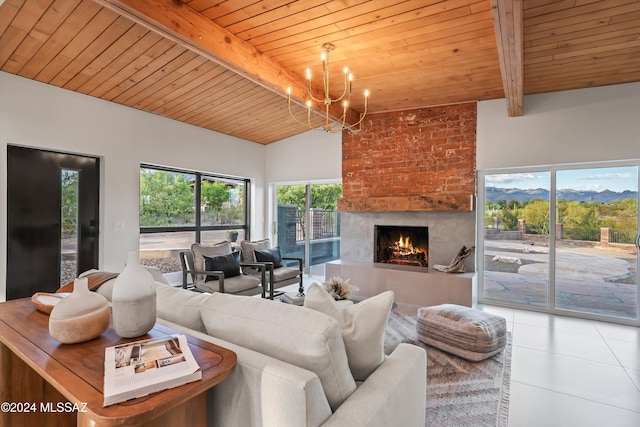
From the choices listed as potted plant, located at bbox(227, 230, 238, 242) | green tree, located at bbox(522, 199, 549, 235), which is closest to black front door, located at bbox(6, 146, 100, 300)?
potted plant, located at bbox(227, 230, 238, 242)

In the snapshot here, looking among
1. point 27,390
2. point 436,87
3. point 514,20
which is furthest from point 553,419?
point 436,87

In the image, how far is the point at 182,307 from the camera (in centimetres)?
153

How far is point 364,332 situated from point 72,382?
1.00 meters

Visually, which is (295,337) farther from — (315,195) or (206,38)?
(315,195)

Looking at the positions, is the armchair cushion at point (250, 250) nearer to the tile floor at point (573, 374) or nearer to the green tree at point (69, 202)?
the green tree at point (69, 202)

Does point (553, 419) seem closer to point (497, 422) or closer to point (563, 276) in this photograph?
point (497, 422)

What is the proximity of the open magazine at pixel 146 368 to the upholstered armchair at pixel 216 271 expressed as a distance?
2.71m

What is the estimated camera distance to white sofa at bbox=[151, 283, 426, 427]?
102cm

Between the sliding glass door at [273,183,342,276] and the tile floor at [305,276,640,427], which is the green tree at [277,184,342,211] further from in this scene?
the tile floor at [305,276,640,427]

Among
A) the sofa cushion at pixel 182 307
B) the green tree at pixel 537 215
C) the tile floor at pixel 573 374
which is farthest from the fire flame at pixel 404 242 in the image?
the sofa cushion at pixel 182 307

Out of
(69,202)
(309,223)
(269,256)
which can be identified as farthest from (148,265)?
(309,223)

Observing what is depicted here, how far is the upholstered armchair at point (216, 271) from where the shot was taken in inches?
152

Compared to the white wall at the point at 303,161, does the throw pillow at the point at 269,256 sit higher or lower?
lower

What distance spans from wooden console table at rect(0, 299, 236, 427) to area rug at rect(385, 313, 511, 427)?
5.04 ft
